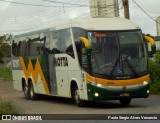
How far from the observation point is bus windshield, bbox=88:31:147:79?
58.8 feet

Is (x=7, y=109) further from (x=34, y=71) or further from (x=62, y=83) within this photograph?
(x=34, y=71)

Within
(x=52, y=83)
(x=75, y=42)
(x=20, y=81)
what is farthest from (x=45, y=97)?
(x=75, y=42)

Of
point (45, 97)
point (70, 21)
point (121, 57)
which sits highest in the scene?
point (70, 21)

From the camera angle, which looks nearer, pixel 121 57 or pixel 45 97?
pixel 121 57

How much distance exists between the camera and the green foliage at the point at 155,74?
27000 mm

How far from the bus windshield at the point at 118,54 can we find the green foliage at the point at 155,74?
8.65m

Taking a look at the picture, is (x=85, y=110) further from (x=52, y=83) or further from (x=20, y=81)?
(x=20, y=81)

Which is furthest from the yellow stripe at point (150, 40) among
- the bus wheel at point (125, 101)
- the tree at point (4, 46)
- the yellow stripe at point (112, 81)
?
the tree at point (4, 46)

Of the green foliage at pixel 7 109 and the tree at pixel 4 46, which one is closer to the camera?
the green foliage at pixel 7 109

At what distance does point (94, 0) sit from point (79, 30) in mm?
20713

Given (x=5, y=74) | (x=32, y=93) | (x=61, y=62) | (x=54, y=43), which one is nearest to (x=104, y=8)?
(x=32, y=93)

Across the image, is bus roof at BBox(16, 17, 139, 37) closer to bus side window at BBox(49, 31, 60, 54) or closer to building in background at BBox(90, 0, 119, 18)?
bus side window at BBox(49, 31, 60, 54)

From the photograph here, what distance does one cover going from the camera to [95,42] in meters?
18.1

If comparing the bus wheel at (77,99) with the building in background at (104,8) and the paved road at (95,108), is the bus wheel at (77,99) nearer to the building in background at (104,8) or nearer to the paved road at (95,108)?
the paved road at (95,108)
